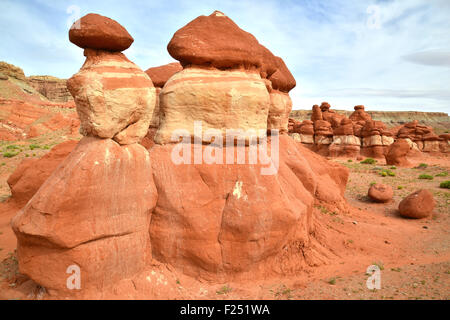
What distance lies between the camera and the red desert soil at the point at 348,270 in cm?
430

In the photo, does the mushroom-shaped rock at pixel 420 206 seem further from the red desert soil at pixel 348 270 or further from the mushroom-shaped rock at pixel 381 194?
the mushroom-shaped rock at pixel 381 194

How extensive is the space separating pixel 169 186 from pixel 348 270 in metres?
3.73

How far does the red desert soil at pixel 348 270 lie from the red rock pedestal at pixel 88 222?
1.22 ft

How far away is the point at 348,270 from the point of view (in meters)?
5.31

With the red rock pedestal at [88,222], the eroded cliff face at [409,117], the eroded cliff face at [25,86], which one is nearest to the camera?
the red rock pedestal at [88,222]

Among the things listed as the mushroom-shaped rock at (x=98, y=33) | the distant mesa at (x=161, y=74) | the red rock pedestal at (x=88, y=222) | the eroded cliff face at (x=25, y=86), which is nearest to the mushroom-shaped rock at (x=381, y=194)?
the distant mesa at (x=161, y=74)

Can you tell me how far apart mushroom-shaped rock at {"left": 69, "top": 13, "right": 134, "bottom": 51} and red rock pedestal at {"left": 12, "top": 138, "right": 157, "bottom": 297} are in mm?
1537

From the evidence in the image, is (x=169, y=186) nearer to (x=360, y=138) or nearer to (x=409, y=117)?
(x=360, y=138)

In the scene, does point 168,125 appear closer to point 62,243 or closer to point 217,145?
point 217,145

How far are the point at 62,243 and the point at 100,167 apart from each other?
1.10 metres

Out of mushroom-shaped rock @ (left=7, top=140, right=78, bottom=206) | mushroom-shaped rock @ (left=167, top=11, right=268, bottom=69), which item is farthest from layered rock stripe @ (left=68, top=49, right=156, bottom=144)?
mushroom-shaped rock @ (left=7, top=140, right=78, bottom=206)

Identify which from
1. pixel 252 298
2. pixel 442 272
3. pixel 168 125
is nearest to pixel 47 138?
pixel 168 125

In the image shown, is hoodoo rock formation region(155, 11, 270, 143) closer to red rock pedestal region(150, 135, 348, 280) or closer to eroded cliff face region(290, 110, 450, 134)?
red rock pedestal region(150, 135, 348, 280)

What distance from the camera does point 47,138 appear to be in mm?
26688
